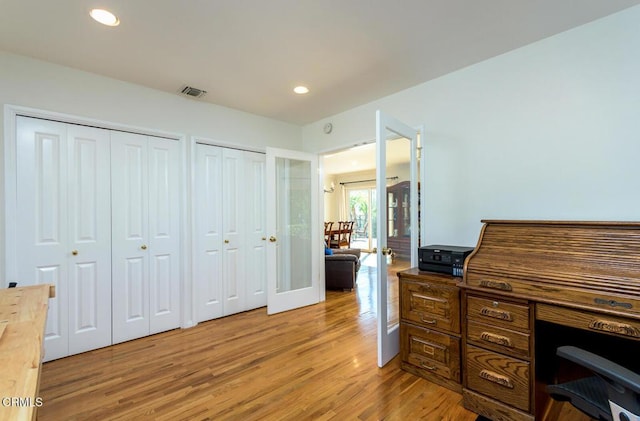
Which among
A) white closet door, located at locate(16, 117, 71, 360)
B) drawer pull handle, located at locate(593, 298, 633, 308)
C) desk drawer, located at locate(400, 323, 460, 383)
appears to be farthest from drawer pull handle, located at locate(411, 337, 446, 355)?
white closet door, located at locate(16, 117, 71, 360)

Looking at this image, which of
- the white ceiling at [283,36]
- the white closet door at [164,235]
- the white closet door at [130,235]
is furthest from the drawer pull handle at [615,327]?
the white closet door at [130,235]

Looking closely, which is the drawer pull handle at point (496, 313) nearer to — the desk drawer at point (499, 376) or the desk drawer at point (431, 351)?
the desk drawer at point (499, 376)

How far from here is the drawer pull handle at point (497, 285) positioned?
1.73 meters

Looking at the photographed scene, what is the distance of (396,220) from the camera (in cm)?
279

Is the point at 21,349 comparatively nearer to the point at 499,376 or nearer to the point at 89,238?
the point at 89,238

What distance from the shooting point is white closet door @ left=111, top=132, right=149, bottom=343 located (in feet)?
9.37

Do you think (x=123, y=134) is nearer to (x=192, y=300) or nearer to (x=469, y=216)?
(x=192, y=300)

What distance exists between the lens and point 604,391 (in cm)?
125

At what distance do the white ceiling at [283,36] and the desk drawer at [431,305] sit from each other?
5.98 feet

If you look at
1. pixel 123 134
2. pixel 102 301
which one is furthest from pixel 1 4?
pixel 102 301

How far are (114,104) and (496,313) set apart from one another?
11.8 ft

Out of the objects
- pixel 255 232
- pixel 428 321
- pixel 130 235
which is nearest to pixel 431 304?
pixel 428 321

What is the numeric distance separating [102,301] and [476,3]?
382cm

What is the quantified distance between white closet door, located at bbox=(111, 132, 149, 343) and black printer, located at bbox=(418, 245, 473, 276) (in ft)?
8.91
